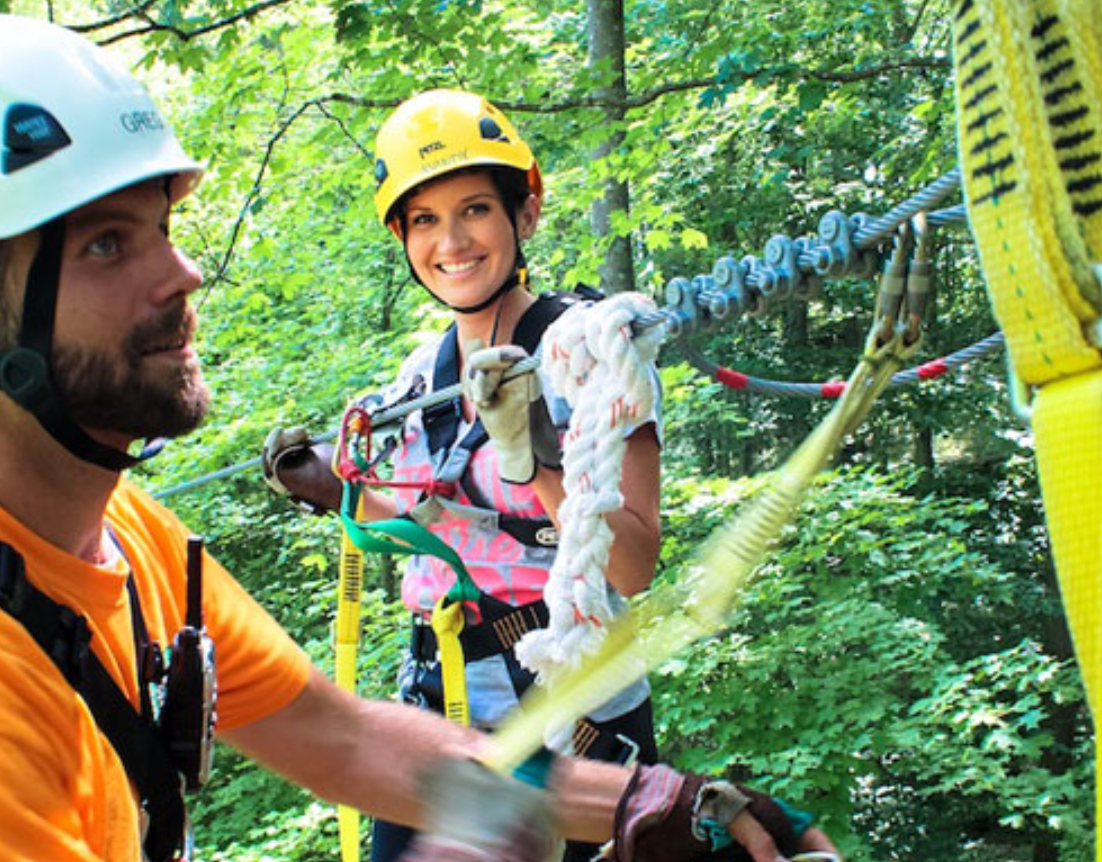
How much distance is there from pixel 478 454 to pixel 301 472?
0.65 m

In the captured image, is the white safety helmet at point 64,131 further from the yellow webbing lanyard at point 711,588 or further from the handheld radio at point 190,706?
the yellow webbing lanyard at point 711,588

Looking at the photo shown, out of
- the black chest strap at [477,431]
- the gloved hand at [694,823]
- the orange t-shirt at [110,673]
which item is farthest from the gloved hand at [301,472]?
the gloved hand at [694,823]

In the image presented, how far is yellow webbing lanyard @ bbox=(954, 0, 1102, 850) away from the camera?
736 mm

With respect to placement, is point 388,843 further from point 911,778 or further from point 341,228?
point 911,778

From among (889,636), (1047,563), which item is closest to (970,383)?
(1047,563)

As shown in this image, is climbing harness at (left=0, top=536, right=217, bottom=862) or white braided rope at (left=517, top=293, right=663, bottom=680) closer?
climbing harness at (left=0, top=536, right=217, bottom=862)

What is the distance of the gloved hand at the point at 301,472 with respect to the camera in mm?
2719

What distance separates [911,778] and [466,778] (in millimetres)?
7657

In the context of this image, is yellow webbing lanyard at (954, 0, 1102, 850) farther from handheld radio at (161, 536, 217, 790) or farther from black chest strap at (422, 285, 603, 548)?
black chest strap at (422, 285, 603, 548)

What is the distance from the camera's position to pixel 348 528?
2477 mm

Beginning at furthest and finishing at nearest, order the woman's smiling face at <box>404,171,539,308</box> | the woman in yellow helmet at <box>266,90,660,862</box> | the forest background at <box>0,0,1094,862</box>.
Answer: the forest background at <box>0,0,1094,862</box> → the woman's smiling face at <box>404,171,539,308</box> → the woman in yellow helmet at <box>266,90,660,862</box>

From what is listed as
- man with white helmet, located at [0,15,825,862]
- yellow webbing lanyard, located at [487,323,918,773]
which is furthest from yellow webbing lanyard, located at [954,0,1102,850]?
man with white helmet, located at [0,15,825,862]

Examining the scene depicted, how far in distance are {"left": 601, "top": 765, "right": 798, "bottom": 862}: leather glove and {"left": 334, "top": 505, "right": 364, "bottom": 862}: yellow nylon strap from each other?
46.1 inches

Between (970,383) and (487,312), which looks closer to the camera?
(487,312)
